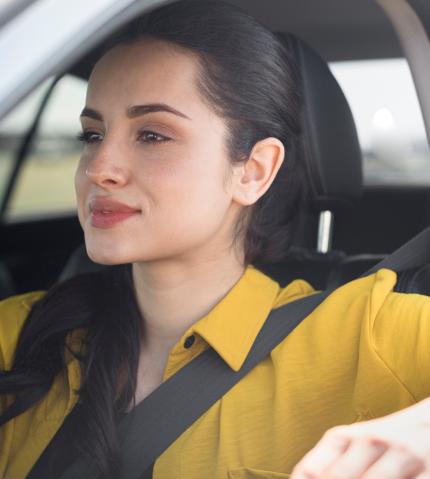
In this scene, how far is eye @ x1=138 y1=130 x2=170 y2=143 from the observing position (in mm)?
1589

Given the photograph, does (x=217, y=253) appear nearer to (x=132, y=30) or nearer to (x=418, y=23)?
(x=132, y=30)

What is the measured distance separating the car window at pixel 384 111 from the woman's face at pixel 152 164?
84 centimetres

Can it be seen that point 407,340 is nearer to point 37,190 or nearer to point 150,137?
point 150,137

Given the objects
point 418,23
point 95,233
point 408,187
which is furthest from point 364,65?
point 95,233

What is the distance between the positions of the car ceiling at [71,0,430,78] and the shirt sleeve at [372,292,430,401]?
3.11 ft

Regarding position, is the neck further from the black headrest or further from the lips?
the black headrest

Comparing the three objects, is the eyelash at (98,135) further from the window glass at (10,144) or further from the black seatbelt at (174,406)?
the window glass at (10,144)

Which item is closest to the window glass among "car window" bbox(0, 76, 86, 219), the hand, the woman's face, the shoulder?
"car window" bbox(0, 76, 86, 219)

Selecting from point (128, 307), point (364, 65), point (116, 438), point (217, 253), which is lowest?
point (116, 438)

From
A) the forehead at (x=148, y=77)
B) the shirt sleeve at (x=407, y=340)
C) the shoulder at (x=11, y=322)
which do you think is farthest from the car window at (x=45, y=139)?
the shirt sleeve at (x=407, y=340)

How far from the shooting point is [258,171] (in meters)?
1.74

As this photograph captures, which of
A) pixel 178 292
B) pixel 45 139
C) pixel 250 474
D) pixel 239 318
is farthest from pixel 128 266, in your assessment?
pixel 45 139

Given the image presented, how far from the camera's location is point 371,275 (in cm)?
171

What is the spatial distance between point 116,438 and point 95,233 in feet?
1.27
